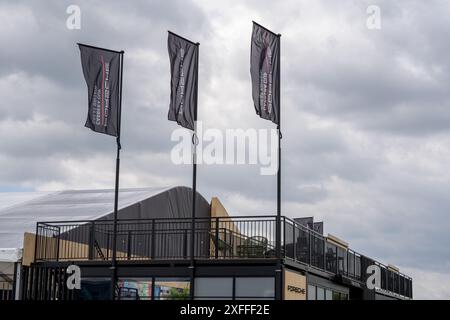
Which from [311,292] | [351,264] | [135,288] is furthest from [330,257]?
[135,288]

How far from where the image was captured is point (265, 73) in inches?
1083

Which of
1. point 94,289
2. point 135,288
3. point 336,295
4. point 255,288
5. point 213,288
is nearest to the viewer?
point 255,288

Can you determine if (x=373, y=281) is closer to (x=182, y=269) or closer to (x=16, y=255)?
(x=182, y=269)

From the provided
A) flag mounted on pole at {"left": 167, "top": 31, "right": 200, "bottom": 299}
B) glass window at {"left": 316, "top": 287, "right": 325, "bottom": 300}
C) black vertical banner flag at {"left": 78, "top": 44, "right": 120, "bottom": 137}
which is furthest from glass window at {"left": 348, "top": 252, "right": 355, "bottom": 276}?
black vertical banner flag at {"left": 78, "top": 44, "right": 120, "bottom": 137}

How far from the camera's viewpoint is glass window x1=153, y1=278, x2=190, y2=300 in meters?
26.9

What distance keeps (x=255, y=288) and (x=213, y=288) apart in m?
1.37

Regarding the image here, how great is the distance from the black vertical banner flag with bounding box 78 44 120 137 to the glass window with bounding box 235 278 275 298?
684cm

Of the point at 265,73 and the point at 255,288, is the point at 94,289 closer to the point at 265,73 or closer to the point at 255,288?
the point at 255,288

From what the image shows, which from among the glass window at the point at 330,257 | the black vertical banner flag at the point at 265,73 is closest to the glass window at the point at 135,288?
the black vertical banner flag at the point at 265,73

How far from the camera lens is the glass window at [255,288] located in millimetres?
25797

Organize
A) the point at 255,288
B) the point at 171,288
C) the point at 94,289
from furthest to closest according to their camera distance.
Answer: the point at 94,289
the point at 171,288
the point at 255,288

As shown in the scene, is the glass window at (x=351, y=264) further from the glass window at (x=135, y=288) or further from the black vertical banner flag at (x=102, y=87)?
the black vertical banner flag at (x=102, y=87)
